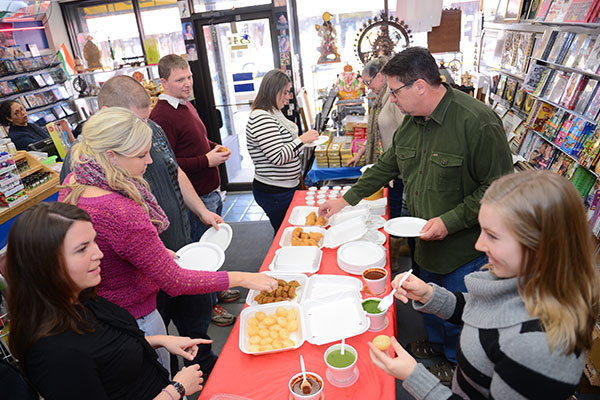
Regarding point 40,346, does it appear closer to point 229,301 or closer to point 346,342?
point 346,342

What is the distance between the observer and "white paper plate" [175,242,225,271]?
7.01 ft

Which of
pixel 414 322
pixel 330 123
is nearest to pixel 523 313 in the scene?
pixel 414 322

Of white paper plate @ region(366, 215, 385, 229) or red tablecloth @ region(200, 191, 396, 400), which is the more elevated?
white paper plate @ region(366, 215, 385, 229)

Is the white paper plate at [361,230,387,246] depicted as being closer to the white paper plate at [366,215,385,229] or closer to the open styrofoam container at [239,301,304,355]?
the white paper plate at [366,215,385,229]

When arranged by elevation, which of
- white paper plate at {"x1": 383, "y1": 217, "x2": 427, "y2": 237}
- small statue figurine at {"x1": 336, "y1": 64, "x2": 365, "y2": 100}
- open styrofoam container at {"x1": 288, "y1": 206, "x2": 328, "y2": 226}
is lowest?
open styrofoam container at {"x1": 288, "y1": 206, "x2": 328, "y2": 226}

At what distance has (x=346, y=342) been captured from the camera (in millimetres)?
1702

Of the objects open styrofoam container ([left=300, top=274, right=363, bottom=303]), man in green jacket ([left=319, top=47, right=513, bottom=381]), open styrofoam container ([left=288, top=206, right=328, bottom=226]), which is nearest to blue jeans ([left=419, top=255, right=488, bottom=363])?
man in green jacket ([left=319, top=47, right=513, bottom=381])

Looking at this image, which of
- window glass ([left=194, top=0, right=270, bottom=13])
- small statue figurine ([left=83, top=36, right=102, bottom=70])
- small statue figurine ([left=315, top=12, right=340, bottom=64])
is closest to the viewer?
window glass ([left=194, top=0, right=270, bottom=13])

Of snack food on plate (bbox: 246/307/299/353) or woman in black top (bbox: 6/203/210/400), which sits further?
snack food on plate (bbox: 246/307/299/353)

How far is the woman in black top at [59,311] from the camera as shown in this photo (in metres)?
1.18

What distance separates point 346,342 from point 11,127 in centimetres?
542

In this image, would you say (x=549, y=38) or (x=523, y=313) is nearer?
(x=523, y=313)

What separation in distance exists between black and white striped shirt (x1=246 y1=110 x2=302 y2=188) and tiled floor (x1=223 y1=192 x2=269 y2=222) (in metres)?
2.03

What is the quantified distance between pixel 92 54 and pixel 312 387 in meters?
6.80
